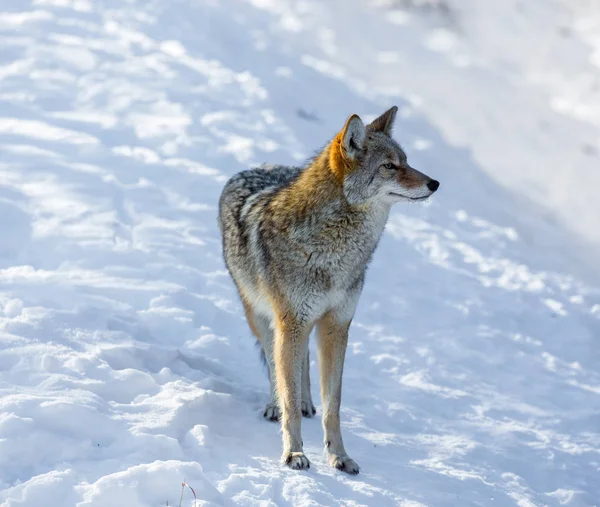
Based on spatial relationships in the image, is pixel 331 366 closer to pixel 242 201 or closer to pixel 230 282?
pixel 242 201

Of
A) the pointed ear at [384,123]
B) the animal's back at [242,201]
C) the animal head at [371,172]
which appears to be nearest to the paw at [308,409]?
the animal's back at [242,201]

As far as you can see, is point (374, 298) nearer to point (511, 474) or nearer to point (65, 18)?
point (511, 474)

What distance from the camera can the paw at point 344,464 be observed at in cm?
509

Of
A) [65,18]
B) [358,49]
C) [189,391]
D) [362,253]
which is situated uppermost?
[358,49]

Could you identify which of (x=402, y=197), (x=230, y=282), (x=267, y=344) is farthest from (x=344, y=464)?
(x=230, y=282)

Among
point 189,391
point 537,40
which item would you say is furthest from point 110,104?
point 537,40

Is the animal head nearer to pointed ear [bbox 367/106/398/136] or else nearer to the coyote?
the coyote

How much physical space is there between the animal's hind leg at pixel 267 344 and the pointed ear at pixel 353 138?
4.72 feet

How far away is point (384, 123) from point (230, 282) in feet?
9.86

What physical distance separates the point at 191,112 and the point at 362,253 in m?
6.72

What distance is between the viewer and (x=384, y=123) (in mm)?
5543

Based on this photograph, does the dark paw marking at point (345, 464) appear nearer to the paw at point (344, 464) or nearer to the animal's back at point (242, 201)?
the paw at point (344, 464)

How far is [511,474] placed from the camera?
19.5ft

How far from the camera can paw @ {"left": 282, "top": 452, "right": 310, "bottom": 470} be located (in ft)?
16.0
